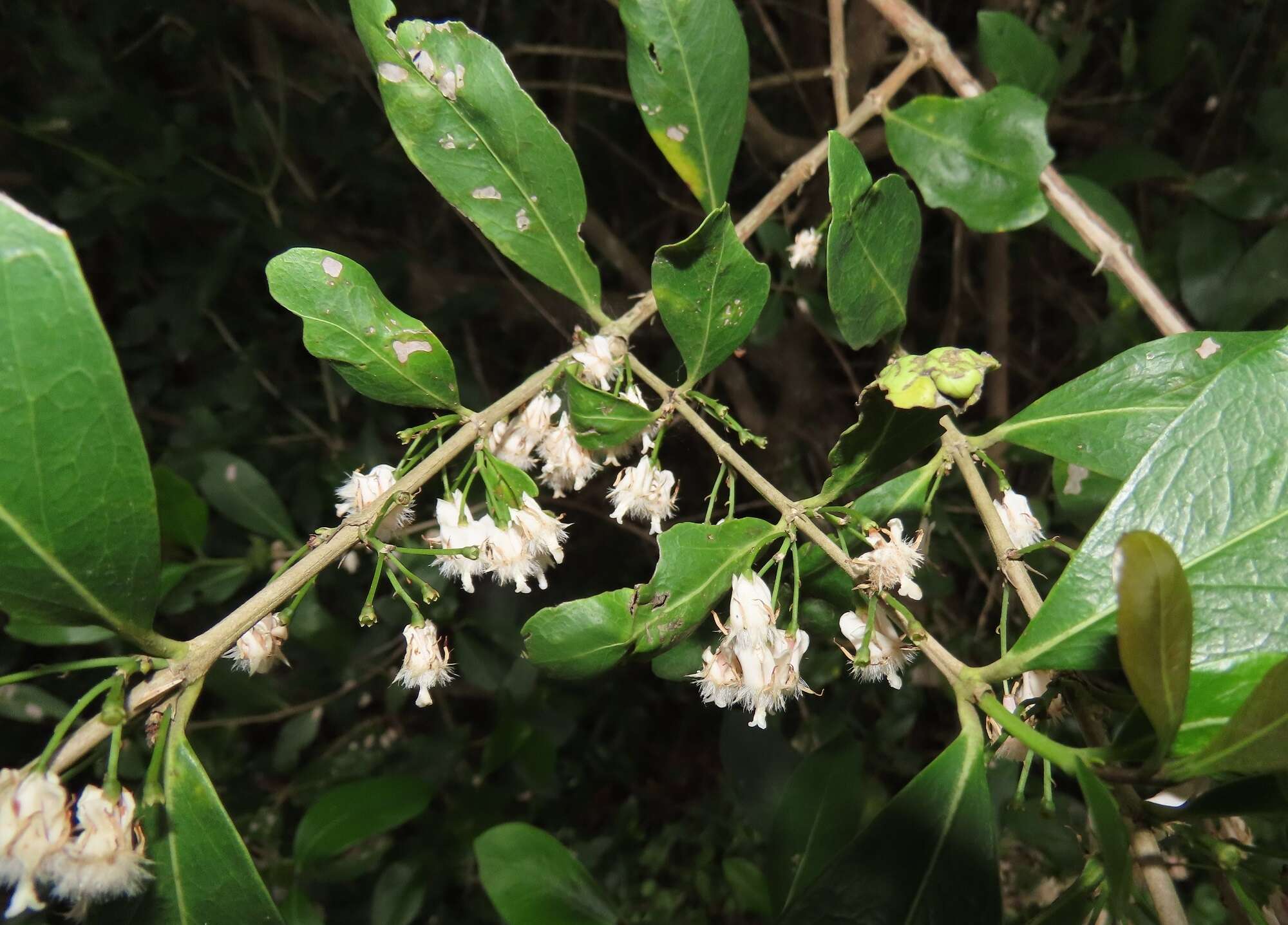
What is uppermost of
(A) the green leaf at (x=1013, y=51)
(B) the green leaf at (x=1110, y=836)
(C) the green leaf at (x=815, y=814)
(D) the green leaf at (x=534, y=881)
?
(A) the green leaf at (x=1013, y=51)

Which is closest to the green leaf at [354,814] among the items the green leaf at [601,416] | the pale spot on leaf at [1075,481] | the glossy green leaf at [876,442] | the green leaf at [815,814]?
the green leaf at [815,814]

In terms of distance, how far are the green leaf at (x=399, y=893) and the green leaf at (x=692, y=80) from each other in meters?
1.43

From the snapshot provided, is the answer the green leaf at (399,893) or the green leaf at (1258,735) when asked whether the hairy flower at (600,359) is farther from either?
the green leaf at (399,893)

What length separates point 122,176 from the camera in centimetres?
185

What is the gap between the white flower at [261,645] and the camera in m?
0.79

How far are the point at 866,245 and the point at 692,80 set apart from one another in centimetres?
31

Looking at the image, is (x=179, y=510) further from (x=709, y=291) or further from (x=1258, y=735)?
(x=1258, y=735)

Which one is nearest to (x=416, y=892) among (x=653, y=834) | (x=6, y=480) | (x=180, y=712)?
(x=653, y=834)

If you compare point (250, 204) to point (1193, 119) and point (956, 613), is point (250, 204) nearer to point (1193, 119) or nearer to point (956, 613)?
point (956, 613)

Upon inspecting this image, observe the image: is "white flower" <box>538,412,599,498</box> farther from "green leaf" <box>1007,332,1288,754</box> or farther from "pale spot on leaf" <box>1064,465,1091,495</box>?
"pale spot on leaf" <box>1064,465,1091,495</box>

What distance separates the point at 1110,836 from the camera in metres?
0.56

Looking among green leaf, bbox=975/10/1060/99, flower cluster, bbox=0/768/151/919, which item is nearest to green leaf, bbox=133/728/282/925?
flower cluster, bbox=0/768/151/919

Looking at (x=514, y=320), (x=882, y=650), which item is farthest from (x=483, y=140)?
(x=514, y=320)

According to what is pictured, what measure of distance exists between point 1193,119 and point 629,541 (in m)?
1.81
